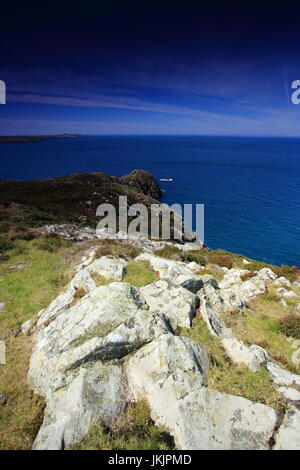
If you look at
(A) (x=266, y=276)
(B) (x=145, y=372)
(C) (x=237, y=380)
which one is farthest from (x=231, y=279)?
(B) (x=145, y=372)

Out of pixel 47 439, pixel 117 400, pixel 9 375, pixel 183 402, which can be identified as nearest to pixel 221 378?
pixel 183 402

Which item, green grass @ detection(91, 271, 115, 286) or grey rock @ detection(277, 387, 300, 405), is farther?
green grass @ detection(91, 271, 115, 286)

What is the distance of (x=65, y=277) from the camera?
55.4 feet

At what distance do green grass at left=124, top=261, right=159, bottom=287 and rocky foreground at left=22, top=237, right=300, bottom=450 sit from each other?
1555mm

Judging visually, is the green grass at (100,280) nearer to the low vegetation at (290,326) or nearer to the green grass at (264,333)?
the green grass at (264,333)

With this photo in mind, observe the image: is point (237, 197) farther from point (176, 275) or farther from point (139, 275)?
point (139, 275)

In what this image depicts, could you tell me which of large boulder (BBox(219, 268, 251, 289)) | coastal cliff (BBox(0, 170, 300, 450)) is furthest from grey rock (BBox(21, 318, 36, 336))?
large boulder (BBox(219, 268, 251, 289))

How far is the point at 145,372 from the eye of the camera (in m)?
7.84

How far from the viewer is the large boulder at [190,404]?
6.29 meters

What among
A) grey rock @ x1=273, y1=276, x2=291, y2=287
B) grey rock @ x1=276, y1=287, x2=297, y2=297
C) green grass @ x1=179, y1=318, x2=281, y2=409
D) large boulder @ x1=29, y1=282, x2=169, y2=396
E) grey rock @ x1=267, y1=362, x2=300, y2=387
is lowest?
grey rock @ x1=273, y1=276, x2=291, y2=287

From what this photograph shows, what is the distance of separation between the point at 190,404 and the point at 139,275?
8.15m

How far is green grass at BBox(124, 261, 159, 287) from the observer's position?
45.2 ft

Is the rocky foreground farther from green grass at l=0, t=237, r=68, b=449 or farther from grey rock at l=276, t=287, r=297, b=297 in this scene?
grey rock at l=276, t=287, r=297, b=297

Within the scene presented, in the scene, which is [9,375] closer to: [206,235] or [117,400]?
[117,400]
